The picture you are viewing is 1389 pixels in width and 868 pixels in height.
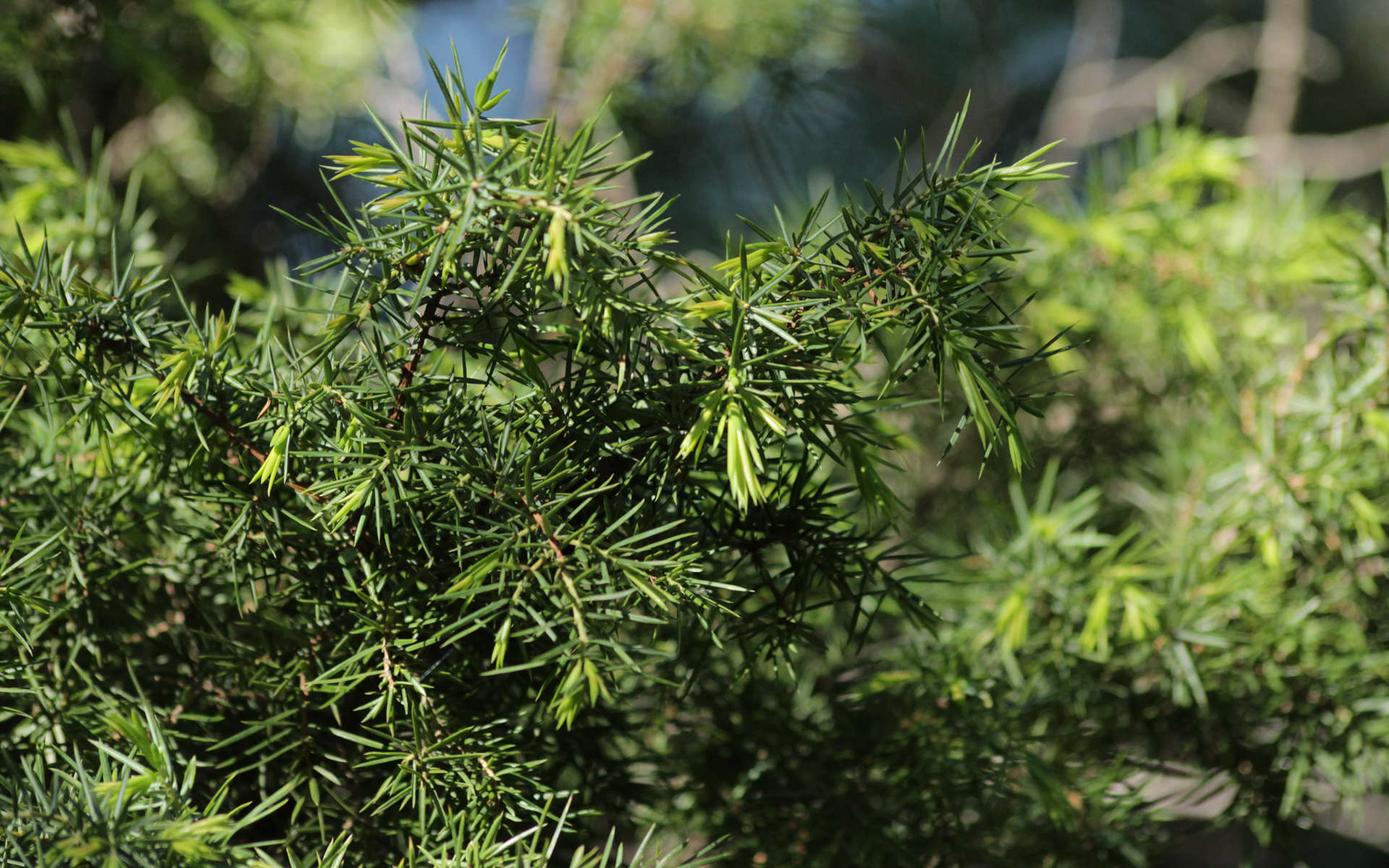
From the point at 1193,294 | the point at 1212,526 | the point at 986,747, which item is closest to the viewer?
the point at 986,747

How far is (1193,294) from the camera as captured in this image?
59cm

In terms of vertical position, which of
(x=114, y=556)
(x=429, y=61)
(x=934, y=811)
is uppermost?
(x=429, y=61)

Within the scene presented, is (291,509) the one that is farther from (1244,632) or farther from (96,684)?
(1244,632)

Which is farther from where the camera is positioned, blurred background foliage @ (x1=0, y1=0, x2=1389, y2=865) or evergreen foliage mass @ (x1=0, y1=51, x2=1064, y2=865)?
blurred background foliage @ (x1=0, y1=0, x2=1389, y2=865)

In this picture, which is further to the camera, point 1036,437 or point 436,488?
point 1036,437

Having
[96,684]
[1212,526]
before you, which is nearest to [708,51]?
[1212,526]

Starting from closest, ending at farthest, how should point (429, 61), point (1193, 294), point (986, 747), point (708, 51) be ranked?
1. point (429, 61)
2. point (986, 747)
3. point (1193, 294)
4. point (708, 51)

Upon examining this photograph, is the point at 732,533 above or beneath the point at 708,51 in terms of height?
beneath

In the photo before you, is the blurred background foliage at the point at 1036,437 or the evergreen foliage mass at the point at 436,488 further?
the blurred background foliage at the point at 1036,437

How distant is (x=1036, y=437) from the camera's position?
63 centimetres

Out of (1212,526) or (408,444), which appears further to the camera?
(1212,526)

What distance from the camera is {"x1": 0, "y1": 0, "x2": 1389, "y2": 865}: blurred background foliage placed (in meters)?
0.38

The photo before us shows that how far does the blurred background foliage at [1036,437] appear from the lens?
384mm

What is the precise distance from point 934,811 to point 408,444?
0.88 feet
